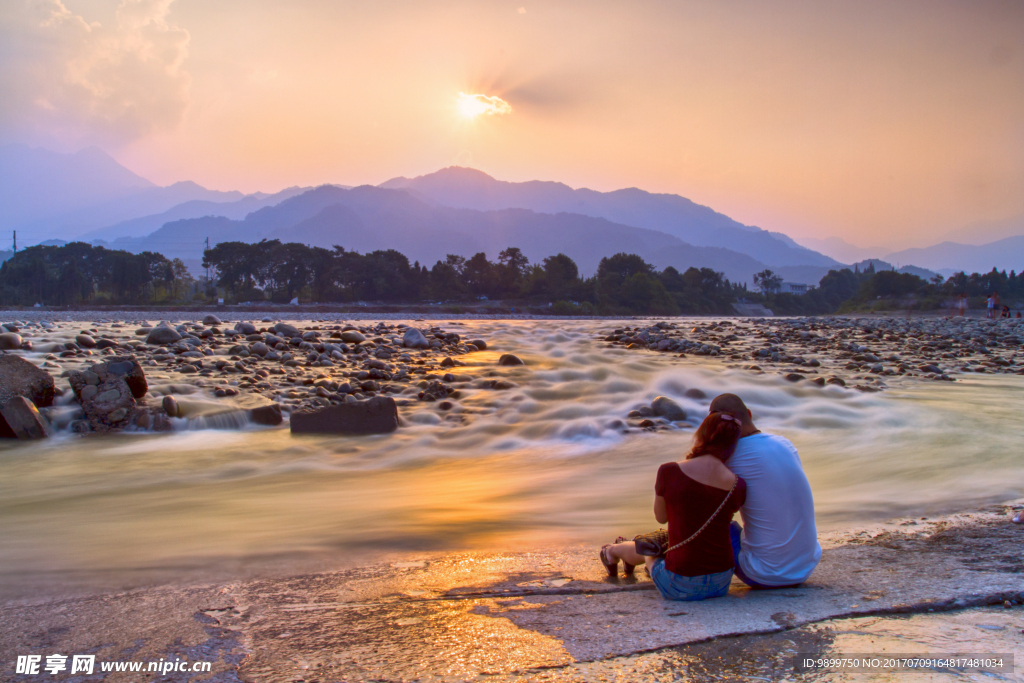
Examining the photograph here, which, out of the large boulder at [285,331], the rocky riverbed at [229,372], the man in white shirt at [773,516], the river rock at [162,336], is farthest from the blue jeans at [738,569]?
the large boulder at [285,331]

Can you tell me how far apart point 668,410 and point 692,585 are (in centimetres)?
607

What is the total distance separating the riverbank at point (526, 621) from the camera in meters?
2.41

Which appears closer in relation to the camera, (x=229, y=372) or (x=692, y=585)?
(x=692, y=585)

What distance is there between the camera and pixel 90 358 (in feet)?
34.4

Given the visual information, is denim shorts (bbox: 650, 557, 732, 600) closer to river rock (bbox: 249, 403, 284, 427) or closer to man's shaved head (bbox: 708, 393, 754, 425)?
man's shaved head (bbox: 708, 393, 754, 425)

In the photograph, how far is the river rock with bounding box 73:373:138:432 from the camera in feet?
25.6

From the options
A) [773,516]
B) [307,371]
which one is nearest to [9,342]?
[307,371]

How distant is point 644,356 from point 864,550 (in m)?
12.1

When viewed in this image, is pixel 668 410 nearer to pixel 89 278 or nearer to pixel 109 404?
pixel 109 404

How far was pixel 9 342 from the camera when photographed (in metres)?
10.6

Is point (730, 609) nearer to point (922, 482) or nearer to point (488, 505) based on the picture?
point (488, 505)

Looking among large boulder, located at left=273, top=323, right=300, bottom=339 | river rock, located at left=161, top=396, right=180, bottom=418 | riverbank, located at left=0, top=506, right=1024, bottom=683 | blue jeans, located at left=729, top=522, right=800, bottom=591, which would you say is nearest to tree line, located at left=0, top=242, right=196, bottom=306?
large boulder, located at left=273, top=323, right=300, bottom=339

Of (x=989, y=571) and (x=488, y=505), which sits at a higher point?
(x=989, y=571)

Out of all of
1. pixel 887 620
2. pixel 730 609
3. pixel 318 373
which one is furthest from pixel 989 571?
pixel 318 373
